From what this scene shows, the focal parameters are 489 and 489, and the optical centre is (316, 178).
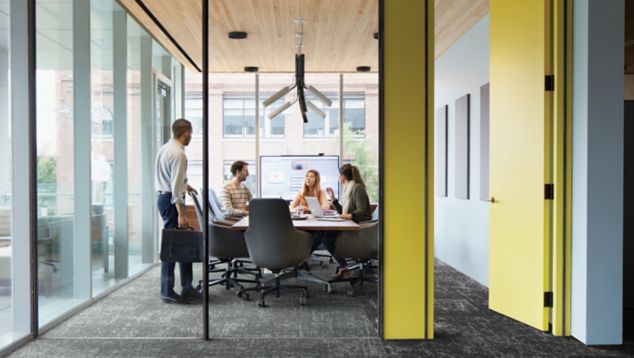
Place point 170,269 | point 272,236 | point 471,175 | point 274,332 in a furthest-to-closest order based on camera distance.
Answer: point 471,175, point 272,236, point 170,269, point 274,332

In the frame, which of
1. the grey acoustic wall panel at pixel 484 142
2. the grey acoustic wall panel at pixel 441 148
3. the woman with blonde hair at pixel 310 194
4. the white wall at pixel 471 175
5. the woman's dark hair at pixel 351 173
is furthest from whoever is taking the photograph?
the grey acoustic wall panel at pixel 441 148

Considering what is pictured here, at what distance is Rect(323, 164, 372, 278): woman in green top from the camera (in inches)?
150

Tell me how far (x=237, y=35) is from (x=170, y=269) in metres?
1.93

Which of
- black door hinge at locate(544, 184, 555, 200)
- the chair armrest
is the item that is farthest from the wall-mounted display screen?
black door hinge at locate(544, 184, 555, 200)

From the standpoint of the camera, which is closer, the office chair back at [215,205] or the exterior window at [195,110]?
the exterior window at [195,110]

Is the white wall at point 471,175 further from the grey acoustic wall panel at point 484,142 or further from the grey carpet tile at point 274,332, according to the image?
the grey carpet tile at point 274,332

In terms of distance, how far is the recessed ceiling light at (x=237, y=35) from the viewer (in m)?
3.93

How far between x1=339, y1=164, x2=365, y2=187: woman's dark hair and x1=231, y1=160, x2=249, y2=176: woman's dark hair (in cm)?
79

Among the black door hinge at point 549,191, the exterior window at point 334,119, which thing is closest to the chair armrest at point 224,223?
the exterior window at point 334,119

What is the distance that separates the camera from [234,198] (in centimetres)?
387

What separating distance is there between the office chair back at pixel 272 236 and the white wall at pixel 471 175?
198cm

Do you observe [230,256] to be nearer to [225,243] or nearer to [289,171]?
[225,243]

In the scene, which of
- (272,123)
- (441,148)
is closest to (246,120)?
(272,123)

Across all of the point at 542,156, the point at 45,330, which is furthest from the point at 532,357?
the point at 45,330
